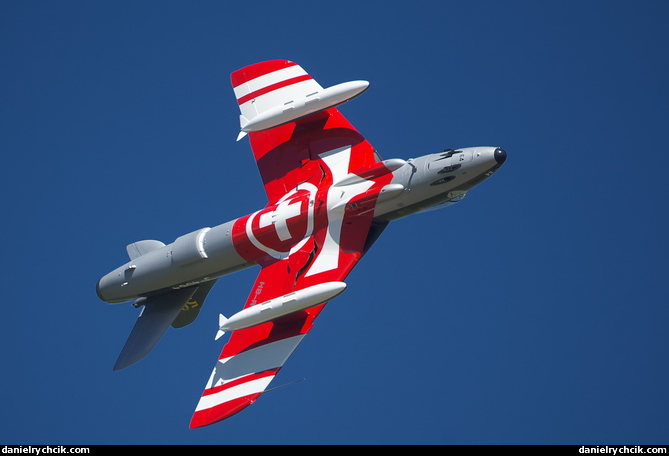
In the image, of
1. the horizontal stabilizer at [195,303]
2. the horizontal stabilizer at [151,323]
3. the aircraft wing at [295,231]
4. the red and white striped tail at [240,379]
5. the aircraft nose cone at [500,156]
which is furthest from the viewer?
the horizontal stabilizer at [195,303]

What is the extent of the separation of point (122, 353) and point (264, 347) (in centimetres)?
505

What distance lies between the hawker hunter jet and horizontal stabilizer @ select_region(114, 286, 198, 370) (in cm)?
3

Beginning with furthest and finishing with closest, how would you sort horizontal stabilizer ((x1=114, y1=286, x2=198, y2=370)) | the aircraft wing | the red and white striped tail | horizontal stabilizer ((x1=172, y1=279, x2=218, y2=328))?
horizontal stabilizer ((x1=172, y1=279, x2=218, y2=328)) → horizontal stabilizer ((x1=114, y1=286, x2=198, y2=370)) → the aircraft wing → the red and white striped tail

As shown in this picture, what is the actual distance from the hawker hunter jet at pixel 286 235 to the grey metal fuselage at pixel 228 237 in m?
0.03

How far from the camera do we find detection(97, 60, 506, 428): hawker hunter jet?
34.6 meters

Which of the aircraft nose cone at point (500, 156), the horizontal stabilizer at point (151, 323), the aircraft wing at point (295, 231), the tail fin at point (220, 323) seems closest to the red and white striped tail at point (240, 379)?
the aircraft wing at point (295, 231)

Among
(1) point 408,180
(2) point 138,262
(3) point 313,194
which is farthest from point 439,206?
(2) point 138,262

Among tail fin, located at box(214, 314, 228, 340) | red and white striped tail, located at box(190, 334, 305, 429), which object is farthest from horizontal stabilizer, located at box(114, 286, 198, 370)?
tail fin, located at box(214, 314, 228, 340)

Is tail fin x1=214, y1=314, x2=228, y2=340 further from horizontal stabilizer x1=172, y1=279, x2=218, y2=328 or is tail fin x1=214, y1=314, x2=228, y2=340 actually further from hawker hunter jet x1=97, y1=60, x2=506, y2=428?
horizontal stabilizer x1=172, y1=279, x2=218, y2=328

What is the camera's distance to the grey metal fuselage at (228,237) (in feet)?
114

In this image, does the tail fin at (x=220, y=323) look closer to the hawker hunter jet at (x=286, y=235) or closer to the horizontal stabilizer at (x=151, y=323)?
the hawker hunter jet at (x=286, y=235)

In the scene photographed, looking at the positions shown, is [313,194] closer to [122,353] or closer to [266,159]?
[266,159]

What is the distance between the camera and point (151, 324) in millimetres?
37656

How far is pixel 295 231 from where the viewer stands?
36000 millimetres
